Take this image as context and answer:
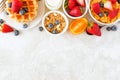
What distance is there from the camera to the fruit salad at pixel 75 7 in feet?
4.15

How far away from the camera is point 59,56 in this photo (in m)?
1.31

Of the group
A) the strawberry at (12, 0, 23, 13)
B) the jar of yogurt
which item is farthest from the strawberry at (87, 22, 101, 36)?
the strawberry at (12, 0, 23, 13)

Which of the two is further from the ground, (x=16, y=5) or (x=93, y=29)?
(x=16, y=5)

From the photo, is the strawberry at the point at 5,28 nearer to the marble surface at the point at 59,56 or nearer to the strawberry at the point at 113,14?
the marble surface at the point at 59,56

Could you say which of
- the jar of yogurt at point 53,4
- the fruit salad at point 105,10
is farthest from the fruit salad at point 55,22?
the fruit salad at point 105,10

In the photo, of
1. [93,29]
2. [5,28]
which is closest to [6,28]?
[5,28]

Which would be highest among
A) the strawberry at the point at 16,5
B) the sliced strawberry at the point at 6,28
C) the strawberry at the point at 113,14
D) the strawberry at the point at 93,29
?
the strawberry at the point at 16,5

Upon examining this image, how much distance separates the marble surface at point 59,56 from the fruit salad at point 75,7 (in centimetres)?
9

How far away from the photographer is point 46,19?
50.4 inches

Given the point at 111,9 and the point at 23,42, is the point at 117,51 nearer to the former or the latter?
the point at 111,9

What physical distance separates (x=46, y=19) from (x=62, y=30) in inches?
3.0

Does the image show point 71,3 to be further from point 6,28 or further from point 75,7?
point 6,28

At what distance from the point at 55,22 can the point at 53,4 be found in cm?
7

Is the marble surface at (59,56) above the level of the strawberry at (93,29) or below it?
below
